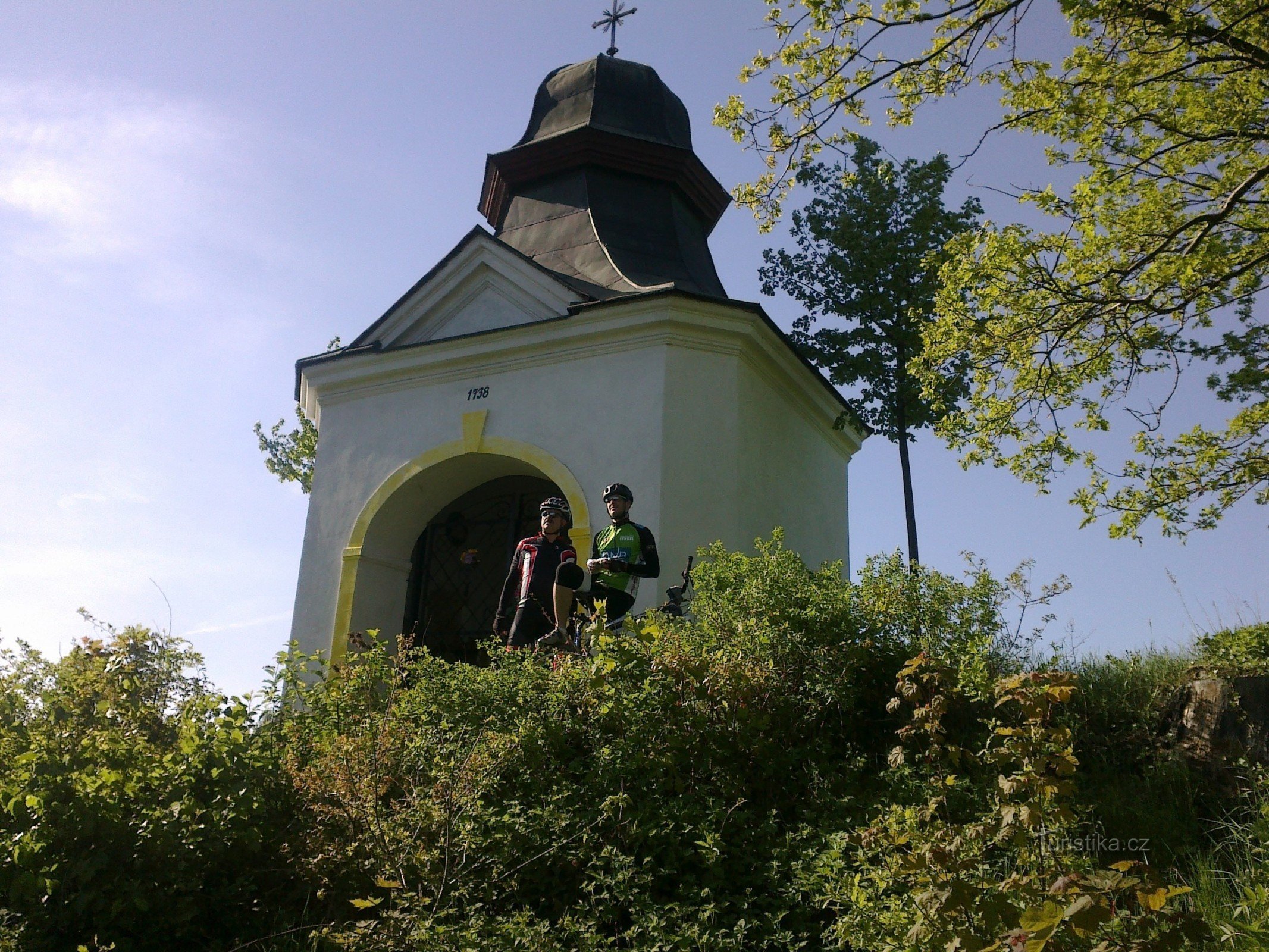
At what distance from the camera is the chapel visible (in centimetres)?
1073

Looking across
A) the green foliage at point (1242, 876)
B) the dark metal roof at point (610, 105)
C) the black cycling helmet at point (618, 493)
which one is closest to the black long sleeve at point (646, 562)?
the black cycling helmet at point (618, 493)

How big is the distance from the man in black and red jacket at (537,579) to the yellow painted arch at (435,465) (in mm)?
1609

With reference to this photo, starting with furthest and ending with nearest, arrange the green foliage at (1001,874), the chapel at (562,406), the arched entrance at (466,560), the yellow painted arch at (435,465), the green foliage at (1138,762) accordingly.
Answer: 1. the arched entrance at (466,560)
2. the yellow painted arch at (435,465)
3. the chapel at (562,406)
4. the green foliage at (1138,762)
5. the green foliage at (1001,874)

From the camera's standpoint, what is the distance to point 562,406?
11.2 m

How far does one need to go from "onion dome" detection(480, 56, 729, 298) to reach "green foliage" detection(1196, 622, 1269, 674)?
6622mm

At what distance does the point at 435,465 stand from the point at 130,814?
7253mm

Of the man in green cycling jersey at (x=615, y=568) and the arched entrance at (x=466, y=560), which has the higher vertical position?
the arched entrance at (x=466, y=560)

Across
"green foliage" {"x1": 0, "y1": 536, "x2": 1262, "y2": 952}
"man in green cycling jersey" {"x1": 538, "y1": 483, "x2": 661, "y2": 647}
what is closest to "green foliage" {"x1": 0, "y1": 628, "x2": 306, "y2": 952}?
"green foliage" {"x1": 0, "y1": 536, "x2": 1262, "y2": 952}

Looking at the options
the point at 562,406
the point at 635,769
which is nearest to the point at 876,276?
the point at 562,406

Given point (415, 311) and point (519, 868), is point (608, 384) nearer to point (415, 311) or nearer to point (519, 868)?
point (415, 311)

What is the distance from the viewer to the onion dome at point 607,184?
1295 cm

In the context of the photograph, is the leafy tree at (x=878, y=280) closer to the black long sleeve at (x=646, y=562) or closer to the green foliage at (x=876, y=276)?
the green foliage at (x=876, y=276)

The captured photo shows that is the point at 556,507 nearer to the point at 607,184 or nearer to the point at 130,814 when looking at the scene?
the point at 130,814

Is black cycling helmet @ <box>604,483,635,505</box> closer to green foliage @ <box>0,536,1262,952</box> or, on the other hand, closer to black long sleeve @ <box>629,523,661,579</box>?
black long sleeve @ <box>629,523,661,579</box>
